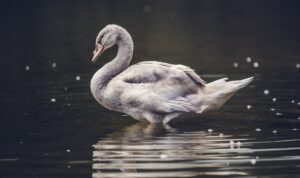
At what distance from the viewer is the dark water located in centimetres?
1188

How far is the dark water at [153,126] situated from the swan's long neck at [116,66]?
61cm

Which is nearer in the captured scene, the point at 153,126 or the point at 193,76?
the point at 153,126

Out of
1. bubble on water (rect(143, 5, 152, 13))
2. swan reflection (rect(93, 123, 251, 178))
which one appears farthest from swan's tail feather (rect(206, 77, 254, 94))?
bubble on water (rect(143, 5, 152, 13))

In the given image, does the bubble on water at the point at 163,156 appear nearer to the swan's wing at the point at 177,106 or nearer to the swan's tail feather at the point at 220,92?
the swan's wing at the point at 177,106

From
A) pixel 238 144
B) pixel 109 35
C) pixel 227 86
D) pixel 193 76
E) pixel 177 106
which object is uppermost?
pixel 109 35

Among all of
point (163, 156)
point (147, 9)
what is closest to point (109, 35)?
point (163, 156)

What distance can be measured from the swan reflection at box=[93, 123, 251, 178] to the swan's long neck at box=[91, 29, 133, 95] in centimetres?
126

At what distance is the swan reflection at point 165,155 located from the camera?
→ 11430 millimetres

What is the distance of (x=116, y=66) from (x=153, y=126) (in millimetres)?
1346

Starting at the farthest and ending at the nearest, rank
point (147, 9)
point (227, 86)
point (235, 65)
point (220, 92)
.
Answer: point (147, 9) → point (235, 65) → point (227, 86) → point (220, 92)

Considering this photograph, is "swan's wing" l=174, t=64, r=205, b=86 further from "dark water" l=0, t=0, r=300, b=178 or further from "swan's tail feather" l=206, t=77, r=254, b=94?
"dark water" l=0, t=0, r=300, b=178

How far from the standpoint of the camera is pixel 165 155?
1230cm

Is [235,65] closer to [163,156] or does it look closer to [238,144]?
[238,144]

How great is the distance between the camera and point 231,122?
48.0 feet
